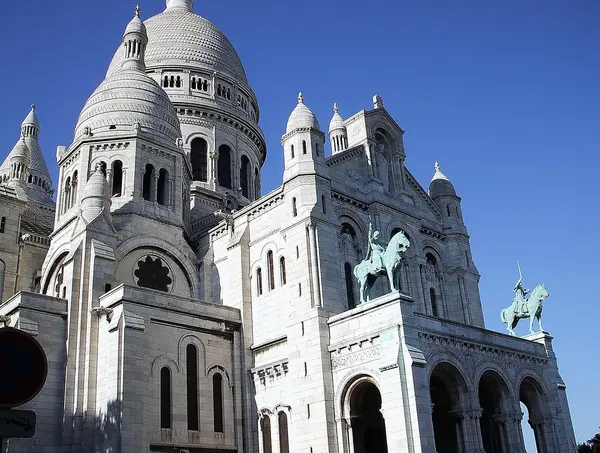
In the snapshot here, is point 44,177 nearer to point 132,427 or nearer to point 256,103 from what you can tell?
point 256,103

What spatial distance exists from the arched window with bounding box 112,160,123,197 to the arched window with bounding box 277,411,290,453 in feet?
57.6

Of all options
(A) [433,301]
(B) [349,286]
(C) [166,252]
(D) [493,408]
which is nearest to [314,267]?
(B) [349,286]

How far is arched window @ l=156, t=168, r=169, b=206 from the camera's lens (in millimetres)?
42469

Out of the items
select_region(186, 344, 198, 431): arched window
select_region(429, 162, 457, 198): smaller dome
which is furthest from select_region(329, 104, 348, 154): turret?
select_region(186, 344, 198, 431): arched window

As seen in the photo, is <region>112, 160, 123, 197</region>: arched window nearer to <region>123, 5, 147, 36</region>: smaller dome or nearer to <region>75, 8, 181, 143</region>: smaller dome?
<region>75, 8, 181, 143</region>: smaller dome

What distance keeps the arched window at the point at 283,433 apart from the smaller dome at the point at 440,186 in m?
20.5

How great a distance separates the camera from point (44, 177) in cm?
6538

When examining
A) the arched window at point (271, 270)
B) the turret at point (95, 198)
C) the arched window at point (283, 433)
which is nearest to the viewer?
the arched window at point (283, 433)

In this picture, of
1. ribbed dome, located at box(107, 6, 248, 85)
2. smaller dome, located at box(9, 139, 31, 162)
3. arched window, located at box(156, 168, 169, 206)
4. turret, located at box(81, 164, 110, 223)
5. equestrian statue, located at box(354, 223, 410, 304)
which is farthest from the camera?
ribbed dome, located at box(107, 6, 248, 85)

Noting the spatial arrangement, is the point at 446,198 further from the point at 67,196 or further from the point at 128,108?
the point at 67,196

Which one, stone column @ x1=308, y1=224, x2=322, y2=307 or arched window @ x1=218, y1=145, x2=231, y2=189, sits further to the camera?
arched window @ x1=218, y1=145, x2=231, y2=189

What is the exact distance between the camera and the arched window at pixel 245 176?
56656 millimetres

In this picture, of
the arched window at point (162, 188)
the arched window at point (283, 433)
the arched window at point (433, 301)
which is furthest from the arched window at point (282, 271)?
the arched window at point (433, 301)

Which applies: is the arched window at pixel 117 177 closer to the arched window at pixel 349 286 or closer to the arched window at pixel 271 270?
the arched window at pixel 271 270
